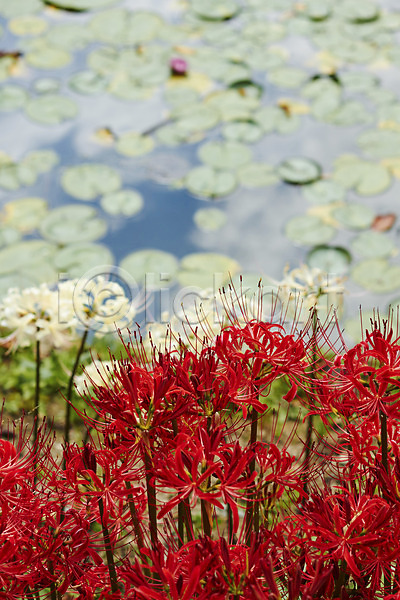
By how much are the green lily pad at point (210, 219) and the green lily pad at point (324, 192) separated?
388 millimetres

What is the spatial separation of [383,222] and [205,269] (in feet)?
2.64

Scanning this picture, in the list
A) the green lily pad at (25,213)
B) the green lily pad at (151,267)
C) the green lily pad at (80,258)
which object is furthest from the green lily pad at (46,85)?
the green lily pad at (151,267)

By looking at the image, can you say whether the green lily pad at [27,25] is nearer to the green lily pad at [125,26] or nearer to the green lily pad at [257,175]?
the green lily pad at [125,26]

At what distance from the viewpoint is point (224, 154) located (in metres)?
3.06

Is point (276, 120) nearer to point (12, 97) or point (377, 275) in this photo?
point (377, 275)

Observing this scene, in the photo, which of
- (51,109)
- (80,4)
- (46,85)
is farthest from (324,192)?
(80,4)

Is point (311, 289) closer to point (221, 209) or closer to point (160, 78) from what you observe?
point (221, 209)

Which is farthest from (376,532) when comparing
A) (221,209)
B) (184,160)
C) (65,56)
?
(65,56)

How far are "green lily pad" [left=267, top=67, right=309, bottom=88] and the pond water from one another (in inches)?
0.4

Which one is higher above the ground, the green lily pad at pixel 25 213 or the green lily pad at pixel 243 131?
the green lily pad at pixel 243 131

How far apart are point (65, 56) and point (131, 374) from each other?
130 inches

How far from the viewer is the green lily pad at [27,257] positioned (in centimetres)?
251

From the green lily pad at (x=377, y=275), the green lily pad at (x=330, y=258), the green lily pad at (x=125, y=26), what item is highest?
the green lily pad at (x=125, y=26)

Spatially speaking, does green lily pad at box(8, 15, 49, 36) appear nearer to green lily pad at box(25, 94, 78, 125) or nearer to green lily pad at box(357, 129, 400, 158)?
green lily pad at box(25, 94, 78, 125)
